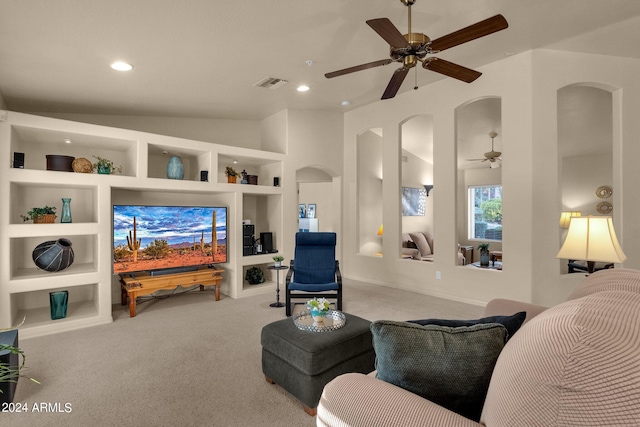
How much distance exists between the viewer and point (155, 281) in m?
4.32

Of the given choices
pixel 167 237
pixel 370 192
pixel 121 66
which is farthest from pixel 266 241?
pixel 121 66

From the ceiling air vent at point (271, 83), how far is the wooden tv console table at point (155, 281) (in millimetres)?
2636

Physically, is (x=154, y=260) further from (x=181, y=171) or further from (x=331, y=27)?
(x=331, y=27)

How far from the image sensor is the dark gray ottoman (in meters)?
2.14

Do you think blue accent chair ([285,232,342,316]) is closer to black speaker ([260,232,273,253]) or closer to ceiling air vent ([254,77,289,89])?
black speaker ([260,232,273,253])

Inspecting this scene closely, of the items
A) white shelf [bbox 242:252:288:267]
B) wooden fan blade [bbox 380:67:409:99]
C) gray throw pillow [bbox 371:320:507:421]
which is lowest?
white shelf [bbox 242:252:288:267]

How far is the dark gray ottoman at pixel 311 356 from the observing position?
7.02 feet

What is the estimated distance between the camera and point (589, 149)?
6.34m

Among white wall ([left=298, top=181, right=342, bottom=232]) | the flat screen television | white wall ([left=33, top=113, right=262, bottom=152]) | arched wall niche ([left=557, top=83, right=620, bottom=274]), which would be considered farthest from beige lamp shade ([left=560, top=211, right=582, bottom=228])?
the flat screen television

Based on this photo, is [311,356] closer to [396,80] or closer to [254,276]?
[396,80]

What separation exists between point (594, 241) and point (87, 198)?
17.8 feet

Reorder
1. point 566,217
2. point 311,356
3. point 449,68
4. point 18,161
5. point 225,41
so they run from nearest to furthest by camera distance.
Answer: point 311,356, point 449,68, point 225,41, point 18,161, point 566,217

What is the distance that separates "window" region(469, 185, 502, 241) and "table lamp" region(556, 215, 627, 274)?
6.27 metres

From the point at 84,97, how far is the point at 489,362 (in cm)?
505
